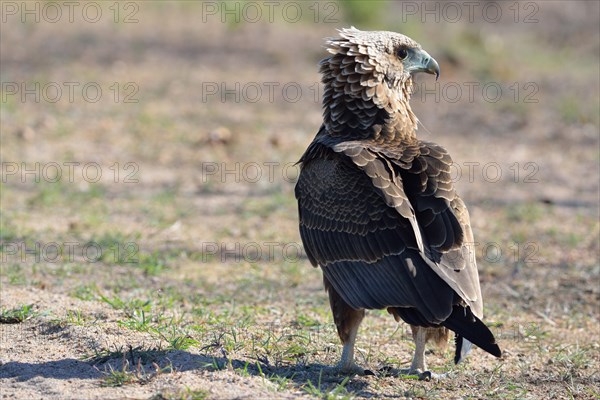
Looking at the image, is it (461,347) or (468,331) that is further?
(461,347)

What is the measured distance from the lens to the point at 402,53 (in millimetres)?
6539

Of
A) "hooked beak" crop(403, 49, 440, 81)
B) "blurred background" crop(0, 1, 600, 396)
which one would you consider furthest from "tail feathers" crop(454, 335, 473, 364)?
"hooked beak" crop(403, 49, 440, 81)

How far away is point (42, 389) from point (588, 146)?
9721 millimetres

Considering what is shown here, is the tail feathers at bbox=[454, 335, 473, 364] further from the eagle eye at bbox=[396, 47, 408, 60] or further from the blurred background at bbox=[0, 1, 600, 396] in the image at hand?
the eagle eye at bbox=[396, 47, 408, 60]

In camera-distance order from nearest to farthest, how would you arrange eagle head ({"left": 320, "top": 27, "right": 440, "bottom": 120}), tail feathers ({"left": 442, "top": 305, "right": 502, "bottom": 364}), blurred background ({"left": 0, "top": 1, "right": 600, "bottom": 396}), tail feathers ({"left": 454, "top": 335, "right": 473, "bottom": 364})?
tail feathers ({"left": 442, "top": 305, "right": 502, "bottom": 364}) < tail feathers ({"left": 454, "top": 335, "right": 473, "bottom": 364}) < eagle head ({"left": 320, "top": 27, "right": 440, "bottom": 120}) < blurred background ({"left": 0, "top": 1, "right": 600, "bottom": 396})

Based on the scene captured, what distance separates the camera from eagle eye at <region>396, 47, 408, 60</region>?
6520 mm

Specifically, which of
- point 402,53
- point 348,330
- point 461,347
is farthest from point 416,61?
point 461,347

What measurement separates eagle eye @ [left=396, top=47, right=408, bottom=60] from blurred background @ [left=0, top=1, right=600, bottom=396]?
57 centimetres

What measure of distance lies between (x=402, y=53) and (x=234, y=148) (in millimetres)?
5516

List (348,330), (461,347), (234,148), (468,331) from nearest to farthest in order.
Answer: (468,331), (461,347), (348,330), (234,148)

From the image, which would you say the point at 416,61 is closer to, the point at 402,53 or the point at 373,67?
the point at 402,53

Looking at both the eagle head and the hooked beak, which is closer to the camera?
the eagle head


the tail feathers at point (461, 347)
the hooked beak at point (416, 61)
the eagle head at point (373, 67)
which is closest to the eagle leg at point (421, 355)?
the tail feathers at point (461, 347)

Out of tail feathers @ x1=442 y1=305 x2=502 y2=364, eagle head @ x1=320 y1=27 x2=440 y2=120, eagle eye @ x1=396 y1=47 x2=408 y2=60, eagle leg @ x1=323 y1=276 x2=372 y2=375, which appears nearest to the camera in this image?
tail feathers @ x1=442 y1=305 x2=502 y2=364
